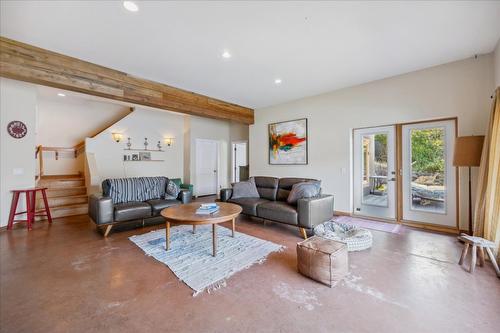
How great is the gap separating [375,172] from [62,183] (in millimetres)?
7342

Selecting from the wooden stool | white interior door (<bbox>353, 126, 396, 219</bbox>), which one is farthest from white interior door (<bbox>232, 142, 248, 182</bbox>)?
the wooden stool

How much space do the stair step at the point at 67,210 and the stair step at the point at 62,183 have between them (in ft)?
2.76

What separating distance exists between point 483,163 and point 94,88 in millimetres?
5719

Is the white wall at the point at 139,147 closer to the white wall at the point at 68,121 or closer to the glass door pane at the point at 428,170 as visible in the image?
the white wall at the point at 68,121

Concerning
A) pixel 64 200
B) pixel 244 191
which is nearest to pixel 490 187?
pixel 244 191

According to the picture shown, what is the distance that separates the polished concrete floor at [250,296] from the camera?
1.55 metres

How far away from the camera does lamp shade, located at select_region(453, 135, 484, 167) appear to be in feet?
9.44

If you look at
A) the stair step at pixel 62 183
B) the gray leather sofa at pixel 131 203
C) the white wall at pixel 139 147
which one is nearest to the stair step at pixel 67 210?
the white wall at pixel 139 147

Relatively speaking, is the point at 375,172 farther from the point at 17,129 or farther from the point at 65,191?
the point at 65,191

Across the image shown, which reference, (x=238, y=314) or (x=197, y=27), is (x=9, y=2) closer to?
(x=197, y=27)

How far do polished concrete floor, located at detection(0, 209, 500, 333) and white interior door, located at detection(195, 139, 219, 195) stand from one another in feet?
15.2

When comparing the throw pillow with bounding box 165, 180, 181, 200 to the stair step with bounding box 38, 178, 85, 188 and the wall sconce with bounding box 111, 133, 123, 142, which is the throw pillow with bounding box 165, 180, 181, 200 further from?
the stair step with bounding box 38, 178, 85, 188

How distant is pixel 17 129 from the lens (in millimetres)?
3820

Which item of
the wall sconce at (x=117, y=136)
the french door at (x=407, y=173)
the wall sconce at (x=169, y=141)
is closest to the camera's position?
the french door at (x=407, y=173)
